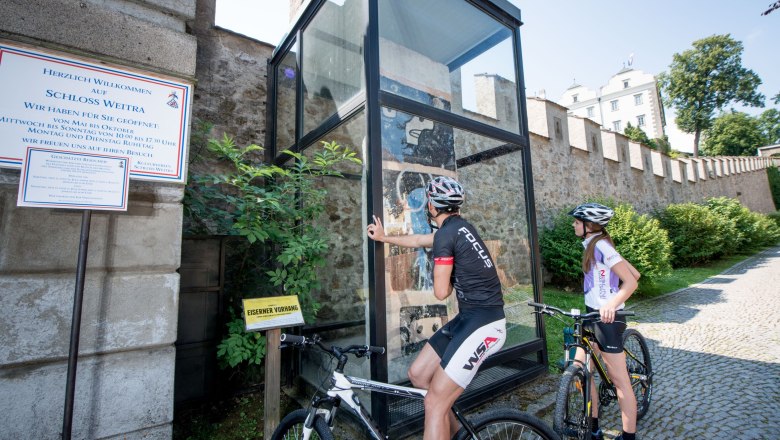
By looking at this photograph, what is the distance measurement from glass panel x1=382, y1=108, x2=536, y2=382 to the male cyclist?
882 mm

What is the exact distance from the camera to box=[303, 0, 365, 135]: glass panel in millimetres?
3389

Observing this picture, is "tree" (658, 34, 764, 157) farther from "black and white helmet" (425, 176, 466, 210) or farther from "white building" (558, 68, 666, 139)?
"black and white helmet" (425, 176, 466, 210)

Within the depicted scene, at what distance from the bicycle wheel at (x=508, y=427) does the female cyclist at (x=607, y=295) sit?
1.05 m

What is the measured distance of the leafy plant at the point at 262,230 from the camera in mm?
2941

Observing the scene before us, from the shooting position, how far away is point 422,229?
3473mm

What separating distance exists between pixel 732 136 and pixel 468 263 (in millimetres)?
52146

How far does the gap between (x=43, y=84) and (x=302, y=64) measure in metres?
2.73

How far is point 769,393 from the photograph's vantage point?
3.52 metres

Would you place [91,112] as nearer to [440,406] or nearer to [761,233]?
[440,406]

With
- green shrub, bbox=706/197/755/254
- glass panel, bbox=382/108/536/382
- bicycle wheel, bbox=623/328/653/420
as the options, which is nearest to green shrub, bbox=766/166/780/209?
green shrub, bbox=706/197/755/254

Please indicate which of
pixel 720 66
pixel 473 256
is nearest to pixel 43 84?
pixel 473 256

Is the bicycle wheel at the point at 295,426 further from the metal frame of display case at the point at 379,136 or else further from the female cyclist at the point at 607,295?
the female cyclist at the point at 607,295

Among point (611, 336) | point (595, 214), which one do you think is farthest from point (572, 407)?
point (595, 214)

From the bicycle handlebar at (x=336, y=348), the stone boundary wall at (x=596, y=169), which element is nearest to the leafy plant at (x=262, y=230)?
the bicycle handlebar at (x=336, y=348)
